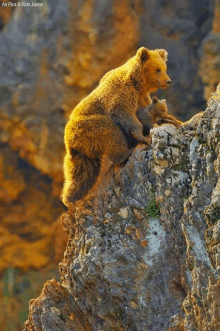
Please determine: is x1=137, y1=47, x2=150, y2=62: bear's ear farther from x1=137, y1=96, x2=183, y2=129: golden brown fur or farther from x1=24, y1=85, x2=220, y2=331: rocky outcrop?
x1=24, y1=85, x2=220, y2=331: rocky outcrop

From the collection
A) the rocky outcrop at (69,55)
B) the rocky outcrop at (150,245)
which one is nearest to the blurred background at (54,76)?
the rocky outcrop at (69,55)

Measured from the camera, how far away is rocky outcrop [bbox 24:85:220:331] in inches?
214

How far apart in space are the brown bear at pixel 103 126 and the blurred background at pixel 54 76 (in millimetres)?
8589

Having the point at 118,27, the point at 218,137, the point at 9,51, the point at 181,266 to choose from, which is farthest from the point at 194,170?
the point at 9,51

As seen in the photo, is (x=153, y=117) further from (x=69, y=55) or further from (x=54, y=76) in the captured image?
(x=54, y=76)

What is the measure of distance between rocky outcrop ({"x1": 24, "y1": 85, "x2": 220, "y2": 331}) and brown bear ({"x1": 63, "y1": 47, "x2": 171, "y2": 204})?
0.30 meters

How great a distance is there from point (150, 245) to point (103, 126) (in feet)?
5.30

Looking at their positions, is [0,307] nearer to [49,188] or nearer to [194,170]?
[49,188]

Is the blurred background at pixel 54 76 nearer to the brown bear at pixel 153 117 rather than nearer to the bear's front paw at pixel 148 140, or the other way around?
the brown bear at pixel 153 117

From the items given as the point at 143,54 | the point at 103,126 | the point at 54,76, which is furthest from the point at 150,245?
the point at 54,76

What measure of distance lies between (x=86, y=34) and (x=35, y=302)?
10616mm

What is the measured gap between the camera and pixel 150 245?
6.18 m

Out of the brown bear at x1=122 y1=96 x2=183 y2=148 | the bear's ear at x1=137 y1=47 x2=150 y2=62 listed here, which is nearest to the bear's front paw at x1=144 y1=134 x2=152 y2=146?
the brown bear at x1=122 y1=96 x2=183 y2=148

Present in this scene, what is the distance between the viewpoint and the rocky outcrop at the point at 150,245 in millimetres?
5438
